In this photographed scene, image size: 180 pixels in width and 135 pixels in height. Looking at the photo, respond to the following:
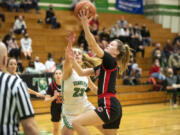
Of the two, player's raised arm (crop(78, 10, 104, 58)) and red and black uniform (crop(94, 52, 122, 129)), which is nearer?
player's raised arm (crop(78, 10, 104, 58))

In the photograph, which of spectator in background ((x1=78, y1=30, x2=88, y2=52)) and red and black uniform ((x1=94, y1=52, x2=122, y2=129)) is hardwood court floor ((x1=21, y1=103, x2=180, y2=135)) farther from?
spectator in background ((x1=78, y1=30, x2=88, y2=52))

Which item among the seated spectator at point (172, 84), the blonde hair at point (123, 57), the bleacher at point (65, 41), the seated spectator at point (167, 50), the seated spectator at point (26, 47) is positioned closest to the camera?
the blonde hair at point (123, 57)

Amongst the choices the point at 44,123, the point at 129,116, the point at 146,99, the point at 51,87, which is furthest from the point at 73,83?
the point at 146,99

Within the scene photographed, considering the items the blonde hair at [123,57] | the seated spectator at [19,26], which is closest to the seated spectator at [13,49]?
the seated spectator at [19,26]

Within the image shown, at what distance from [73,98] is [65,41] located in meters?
12.4

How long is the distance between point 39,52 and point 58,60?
3.31 feet

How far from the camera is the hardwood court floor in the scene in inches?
318

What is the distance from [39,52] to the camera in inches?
607

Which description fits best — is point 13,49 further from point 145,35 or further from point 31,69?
point 145,35

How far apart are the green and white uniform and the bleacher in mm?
6384

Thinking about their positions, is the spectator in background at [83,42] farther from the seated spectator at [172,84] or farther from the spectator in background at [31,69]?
the seated spectator at [172,84]

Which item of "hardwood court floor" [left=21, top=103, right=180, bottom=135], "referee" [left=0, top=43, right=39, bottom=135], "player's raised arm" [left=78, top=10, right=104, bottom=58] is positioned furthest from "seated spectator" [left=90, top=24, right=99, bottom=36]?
"referee" [left=0, top=43, right=39, bottom=135]

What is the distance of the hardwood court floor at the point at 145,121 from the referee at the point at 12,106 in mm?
5395

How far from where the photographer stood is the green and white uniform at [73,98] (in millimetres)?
4887
